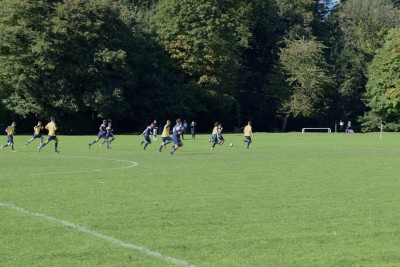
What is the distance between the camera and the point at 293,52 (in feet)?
301

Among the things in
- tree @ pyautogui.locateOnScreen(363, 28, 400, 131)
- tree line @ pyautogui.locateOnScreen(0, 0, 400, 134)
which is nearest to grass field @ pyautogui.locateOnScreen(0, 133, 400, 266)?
tree line @ pyautogui.locateOnScreen(0, 0, 400, 134)

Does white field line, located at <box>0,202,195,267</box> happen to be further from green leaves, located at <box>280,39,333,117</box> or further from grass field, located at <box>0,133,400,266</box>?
green leaves, located at <box>280,39,333,117</box>

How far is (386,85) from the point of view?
89812mm

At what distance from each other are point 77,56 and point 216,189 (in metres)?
57.5

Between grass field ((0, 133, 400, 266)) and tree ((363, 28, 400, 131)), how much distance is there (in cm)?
6498

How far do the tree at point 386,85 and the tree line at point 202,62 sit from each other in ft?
0.49

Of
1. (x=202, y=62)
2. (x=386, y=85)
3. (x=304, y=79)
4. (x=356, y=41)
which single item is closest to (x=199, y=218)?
(x=202, y=62)

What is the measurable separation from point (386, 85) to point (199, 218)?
3164 inches

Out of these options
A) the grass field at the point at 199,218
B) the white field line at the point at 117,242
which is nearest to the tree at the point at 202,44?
the grass field at the point at 199,218

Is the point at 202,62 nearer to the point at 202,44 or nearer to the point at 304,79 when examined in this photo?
the point at 202,44

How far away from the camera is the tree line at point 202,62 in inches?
2869

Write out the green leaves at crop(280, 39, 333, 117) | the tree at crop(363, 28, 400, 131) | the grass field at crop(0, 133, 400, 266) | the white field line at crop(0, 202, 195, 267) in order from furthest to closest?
the green leaves at crop(280, 39, 333, 117), the tree at crop(363, 28, 400, 131), the grass field at crop(0, 133, 400, 266), the white field line at crop(0, 202, 195, 267)

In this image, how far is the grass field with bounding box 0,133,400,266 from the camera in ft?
32.4

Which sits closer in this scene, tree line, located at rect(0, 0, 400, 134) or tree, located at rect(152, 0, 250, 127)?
tree line, located at rect(0, 0, 400, 134)
